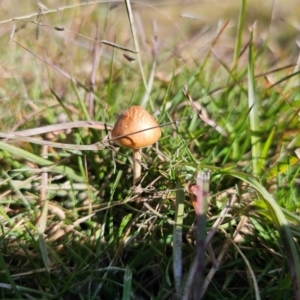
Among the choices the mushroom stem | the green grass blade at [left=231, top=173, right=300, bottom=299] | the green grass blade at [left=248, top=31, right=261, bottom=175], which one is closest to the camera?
the green grass blade at [left=231, top=173, right=300, bottom=299]

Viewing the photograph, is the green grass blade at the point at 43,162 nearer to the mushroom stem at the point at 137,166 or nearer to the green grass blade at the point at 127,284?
the mushroom stem at the point at 137,166

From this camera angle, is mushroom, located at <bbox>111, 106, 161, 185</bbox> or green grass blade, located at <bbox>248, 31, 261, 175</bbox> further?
green grass blade, located at <bbox>248, 31, 261, 175</bbox>

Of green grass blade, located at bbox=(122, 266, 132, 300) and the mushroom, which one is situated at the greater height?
the mushroom

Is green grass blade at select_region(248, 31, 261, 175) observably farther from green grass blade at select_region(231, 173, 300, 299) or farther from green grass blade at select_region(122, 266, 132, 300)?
green grass blade at select_region(122, 266, 132, 300)

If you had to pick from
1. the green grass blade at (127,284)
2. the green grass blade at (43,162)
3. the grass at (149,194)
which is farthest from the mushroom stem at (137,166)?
the green grass blade at (127,284)

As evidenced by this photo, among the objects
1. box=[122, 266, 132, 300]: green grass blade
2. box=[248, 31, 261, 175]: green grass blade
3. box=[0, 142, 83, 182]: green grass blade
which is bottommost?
box=[122, 266, 132, 300]: green grass blade

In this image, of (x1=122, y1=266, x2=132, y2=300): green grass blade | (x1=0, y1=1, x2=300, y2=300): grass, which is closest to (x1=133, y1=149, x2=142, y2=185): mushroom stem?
(x1=0, y1=1, x2=300, y2=300): grass

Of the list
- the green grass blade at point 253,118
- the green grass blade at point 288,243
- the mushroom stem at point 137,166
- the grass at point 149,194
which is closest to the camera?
the green grass blade at point 288,243
